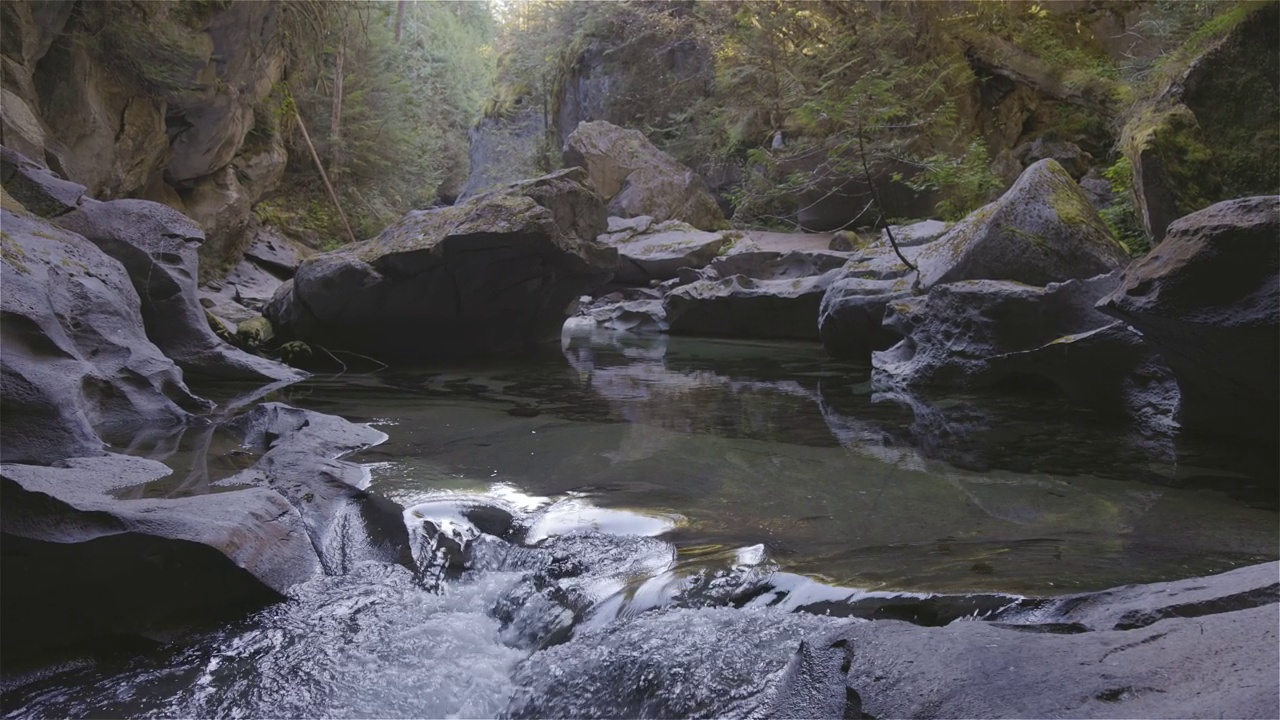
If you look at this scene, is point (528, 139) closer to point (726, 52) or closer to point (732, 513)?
point (726, 52)

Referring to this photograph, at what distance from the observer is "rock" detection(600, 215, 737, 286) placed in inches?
603

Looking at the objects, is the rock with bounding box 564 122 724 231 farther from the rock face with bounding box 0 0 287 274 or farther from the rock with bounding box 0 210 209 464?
the rock with bounding box 0 210 209 464

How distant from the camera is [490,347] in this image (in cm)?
1076

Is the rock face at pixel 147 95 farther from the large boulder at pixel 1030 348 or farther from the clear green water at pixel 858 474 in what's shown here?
the large boulder at pixel 1030 348

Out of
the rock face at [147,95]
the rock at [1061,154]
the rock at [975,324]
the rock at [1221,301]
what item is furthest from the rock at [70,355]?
the rock at [1061,154]

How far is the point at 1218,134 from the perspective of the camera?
6.58 m

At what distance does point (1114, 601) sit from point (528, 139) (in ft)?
75.9

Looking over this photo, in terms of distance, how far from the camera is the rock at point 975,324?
5.94m

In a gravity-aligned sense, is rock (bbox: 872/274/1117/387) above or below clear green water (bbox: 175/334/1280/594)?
above

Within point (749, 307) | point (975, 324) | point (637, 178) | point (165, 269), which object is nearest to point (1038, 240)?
point (975, 324)

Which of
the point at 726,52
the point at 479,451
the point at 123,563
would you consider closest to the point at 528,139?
the point at 726,52

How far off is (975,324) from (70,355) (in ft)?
19.7

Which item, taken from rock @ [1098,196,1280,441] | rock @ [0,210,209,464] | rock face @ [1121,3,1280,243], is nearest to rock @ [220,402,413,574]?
rock @ [0,210,209,464]

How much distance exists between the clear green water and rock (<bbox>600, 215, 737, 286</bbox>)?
8103mm
